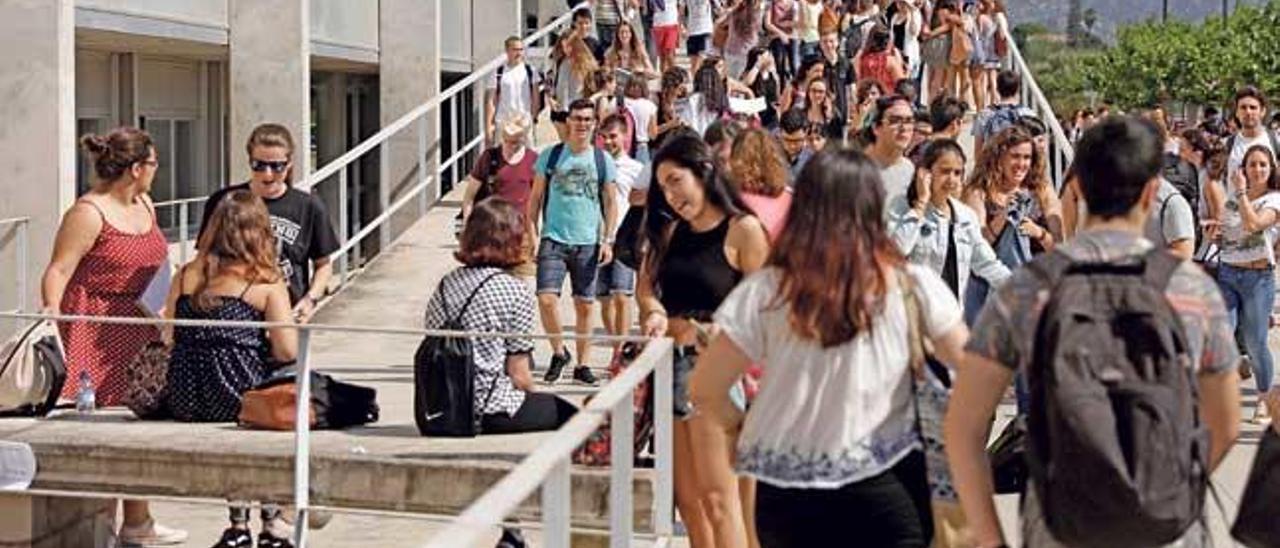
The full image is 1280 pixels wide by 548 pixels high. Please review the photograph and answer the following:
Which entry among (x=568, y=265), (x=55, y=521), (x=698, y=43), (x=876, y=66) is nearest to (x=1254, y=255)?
(x=568, y=265)

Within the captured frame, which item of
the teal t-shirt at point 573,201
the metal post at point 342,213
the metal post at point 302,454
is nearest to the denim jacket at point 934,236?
the metal post at point 302,454

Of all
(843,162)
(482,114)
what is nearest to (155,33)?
(482,114)

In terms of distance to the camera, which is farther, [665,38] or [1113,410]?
[665,38]

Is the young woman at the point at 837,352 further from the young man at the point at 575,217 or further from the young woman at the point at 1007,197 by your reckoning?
the young man at the point at 575,217

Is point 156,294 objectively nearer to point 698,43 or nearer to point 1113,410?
point 1113,410

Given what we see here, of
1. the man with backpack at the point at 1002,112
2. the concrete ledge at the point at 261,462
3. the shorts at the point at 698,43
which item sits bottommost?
the concrete ledge at the point at 261,462

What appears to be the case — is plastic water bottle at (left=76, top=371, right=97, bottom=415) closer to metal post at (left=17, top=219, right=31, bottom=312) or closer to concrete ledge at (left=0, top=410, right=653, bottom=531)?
concrete ledge at (left=0, top=410, right=653, bottom=531)

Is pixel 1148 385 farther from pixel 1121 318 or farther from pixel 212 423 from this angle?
pixel 212 423

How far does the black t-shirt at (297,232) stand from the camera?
1107cm

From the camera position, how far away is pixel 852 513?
5809 mm

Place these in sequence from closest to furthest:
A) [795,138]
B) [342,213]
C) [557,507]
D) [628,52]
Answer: [557,507] < [795,138] < [342,213] < [628,52]

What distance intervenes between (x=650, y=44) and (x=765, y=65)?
8.69ft

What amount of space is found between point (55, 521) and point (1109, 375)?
8013 mm

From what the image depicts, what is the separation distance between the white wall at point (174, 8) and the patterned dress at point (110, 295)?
8.61 m
